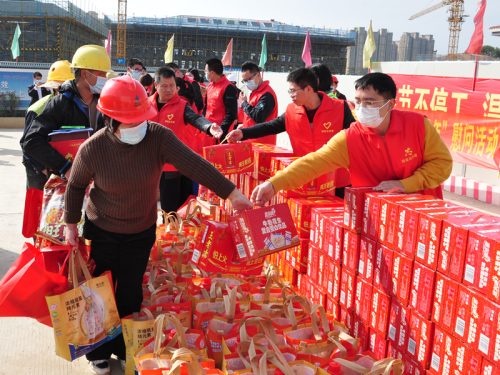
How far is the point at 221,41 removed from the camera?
2992 inches

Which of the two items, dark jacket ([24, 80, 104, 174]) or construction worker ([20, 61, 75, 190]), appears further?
construction worker ([20, 61, 75, 190])

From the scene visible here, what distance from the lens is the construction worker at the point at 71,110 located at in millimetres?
2949

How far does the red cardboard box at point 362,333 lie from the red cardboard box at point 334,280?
22cm

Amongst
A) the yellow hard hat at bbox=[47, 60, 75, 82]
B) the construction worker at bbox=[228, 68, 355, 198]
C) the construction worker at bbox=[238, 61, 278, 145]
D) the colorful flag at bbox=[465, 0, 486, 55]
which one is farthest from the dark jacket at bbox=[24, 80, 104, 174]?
the colorful flag at bbox=[465, 0, 486, 55]

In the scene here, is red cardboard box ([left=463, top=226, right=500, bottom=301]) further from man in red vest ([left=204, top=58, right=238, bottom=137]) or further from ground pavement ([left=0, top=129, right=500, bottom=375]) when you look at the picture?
man in red vest ([left=204, top=58, right=238, bottom=137])

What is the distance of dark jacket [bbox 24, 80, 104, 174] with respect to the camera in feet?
9.64

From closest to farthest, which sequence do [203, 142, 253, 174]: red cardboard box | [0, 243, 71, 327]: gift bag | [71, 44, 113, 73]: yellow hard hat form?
[0, 243, 71, 327]: gift bag < [71, 44, 113, 73]: yellow hard hat < [203, 142, 253, 174]: red cardboard box

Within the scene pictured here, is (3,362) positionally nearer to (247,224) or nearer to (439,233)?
(247,224)

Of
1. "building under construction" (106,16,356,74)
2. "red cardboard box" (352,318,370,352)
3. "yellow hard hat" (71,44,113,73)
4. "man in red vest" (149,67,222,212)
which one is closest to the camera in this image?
"red cardboard box" (352,318,370,352)

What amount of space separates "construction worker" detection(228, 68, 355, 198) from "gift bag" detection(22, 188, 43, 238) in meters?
1.73

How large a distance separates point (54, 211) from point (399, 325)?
6.92ft

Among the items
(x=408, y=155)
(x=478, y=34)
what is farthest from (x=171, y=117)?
(x=478, y=34)

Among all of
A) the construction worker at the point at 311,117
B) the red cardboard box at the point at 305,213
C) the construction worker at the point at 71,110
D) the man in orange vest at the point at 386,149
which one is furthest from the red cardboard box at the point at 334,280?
the construction worker at the point at 71,110

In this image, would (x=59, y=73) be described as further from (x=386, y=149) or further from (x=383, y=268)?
(x=383, y=268)
